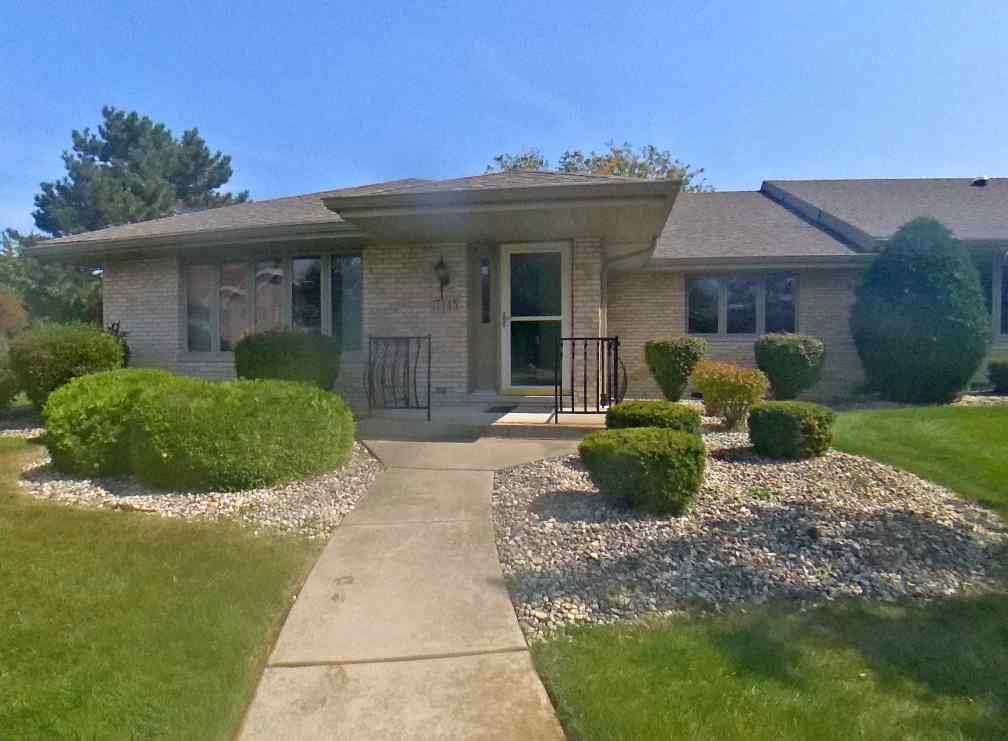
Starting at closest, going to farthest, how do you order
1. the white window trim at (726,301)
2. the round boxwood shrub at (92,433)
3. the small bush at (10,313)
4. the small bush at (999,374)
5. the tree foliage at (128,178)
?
the round boxwood shrub at (92,433)
the small bush at (999,374)
the white window trim at (726,301)
the small bush at (10,313)
the tree foliage at (128,178)

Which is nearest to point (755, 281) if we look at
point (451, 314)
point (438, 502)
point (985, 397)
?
point (985, 397)

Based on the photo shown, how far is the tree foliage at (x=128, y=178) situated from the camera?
33.0 meters

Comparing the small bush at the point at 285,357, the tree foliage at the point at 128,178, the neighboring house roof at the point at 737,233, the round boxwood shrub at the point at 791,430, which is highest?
the tree foliage at the point at 128,178

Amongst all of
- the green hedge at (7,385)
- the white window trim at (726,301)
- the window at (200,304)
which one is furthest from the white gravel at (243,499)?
the white window trim at (726,301)

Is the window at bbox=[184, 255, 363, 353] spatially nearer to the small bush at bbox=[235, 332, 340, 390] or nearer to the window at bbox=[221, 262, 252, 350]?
the window at bbox=[221, 262, 252, 350]

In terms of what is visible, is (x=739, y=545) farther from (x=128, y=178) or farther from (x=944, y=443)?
(x=128, y=178)

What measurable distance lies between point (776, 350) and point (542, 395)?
165 inches

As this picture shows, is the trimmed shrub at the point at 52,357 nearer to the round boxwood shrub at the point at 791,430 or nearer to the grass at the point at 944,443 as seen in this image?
the round boxwood shrub at the point at 791,430

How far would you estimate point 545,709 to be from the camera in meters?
2.66

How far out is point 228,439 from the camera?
18.2 feet

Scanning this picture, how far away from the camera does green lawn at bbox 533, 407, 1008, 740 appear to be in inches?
98.7

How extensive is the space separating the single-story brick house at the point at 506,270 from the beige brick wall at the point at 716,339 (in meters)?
0.03

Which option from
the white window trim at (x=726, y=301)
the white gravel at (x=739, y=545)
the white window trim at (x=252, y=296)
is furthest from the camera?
the white window trim at (x=726, y=301)

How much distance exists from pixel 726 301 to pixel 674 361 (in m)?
3.85
